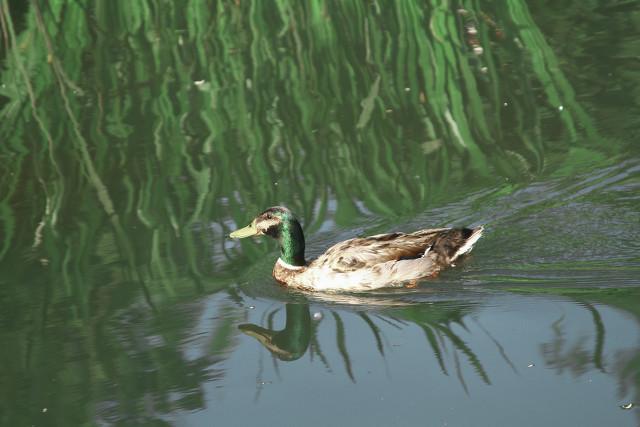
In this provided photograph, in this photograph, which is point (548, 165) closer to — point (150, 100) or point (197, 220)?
point (197, 220)

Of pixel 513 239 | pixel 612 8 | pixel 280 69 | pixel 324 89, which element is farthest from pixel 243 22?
pixel 513 239

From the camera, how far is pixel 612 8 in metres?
15.4

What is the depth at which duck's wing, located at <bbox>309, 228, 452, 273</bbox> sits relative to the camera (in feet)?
28.6

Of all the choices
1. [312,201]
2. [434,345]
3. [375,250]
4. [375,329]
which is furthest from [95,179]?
[434,345]

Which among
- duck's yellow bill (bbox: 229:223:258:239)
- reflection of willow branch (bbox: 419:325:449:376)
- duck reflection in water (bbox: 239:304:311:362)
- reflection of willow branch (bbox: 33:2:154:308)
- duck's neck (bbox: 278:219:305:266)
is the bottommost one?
reflection of willow branch (bbox: 419:325:449:376)

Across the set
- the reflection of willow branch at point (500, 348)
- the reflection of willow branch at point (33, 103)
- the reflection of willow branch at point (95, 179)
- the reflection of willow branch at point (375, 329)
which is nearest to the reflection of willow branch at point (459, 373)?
the reflection of willow branch at point (500, 348)

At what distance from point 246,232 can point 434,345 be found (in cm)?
235

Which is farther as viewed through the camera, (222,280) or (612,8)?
(612,8)

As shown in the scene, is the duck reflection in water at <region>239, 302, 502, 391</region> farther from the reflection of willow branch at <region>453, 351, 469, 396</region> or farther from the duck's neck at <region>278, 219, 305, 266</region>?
the duck's neck at <region>278, 219, 305, 266</region>

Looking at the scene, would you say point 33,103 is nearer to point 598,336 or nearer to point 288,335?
point 288,335

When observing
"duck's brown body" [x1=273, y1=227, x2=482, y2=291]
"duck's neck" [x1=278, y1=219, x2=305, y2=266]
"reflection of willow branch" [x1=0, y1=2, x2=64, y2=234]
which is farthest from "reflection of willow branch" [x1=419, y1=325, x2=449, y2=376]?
"reflection of willow branch" [x1=0, y1=2, x2=64, y2=234]

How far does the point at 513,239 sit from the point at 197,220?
2743 mm

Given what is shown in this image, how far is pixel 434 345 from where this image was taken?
→ 23.4 ft

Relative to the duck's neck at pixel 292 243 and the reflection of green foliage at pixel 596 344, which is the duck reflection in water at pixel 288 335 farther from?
the reflection of green foliage at pixel 596 344
